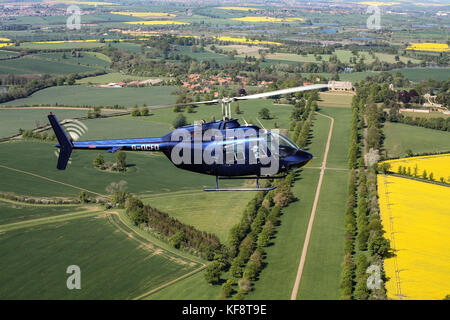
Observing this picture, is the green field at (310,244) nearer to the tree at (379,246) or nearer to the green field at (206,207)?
the tree at (379,246)

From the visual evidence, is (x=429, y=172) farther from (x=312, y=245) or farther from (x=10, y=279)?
(x=10, y=279)

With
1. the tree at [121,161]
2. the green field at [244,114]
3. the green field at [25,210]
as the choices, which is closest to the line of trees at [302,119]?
the green field at [244,114]

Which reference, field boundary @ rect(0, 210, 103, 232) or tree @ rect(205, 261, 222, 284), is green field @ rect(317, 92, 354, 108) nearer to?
field boundary @ rect(0, 210, 103, 232)

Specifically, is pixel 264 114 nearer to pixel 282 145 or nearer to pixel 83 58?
pixel 282 145

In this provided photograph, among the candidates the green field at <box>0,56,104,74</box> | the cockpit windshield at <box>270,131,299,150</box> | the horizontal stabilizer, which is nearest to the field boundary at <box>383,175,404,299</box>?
the cockpit windshield at <box>270,131,299,150</box>

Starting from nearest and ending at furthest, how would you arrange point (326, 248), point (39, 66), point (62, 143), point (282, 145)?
point (282, 145)
point (62, 143)
point (326, 248)
point (39, 66)

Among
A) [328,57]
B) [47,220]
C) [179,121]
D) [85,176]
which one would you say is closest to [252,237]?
[47,220]

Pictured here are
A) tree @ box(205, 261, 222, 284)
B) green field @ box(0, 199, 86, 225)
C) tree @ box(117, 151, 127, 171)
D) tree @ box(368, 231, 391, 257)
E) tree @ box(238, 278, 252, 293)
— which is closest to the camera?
tree @ box(238, 278, 252, 293)
